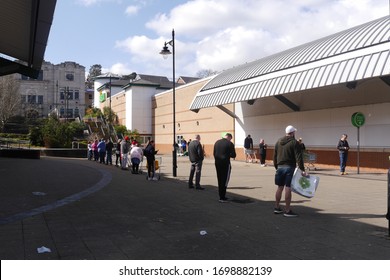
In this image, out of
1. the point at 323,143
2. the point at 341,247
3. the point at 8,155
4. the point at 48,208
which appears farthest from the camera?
the point at 8,155

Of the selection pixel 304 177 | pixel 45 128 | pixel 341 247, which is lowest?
pixel 341 247

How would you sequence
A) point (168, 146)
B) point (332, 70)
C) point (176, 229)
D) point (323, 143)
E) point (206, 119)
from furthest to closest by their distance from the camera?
point (168, 146)
point (206, 119)
point (323, 143)
point (332, 70)
point (176, 229)

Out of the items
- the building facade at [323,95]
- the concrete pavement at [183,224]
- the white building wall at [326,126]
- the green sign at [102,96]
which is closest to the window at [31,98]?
the green sign at [102,96]

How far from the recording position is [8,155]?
28.5 meters

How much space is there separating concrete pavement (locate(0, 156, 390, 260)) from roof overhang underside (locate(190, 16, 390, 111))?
580 centimetres

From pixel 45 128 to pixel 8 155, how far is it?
8.10m

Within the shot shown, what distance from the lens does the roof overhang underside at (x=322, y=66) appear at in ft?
53.9

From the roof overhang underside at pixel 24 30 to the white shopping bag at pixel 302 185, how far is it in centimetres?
693

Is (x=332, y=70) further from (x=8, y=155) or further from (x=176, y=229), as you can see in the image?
(x=8, y=155)

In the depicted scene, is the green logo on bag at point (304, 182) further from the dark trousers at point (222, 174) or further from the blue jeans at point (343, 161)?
the blue jeans at point (343, 161)

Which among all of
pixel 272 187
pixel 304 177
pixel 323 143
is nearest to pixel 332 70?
pixel 323 143

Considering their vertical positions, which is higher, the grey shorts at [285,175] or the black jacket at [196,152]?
the black jacket at [196,152]

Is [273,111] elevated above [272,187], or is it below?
above

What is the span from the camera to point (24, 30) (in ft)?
47.3
